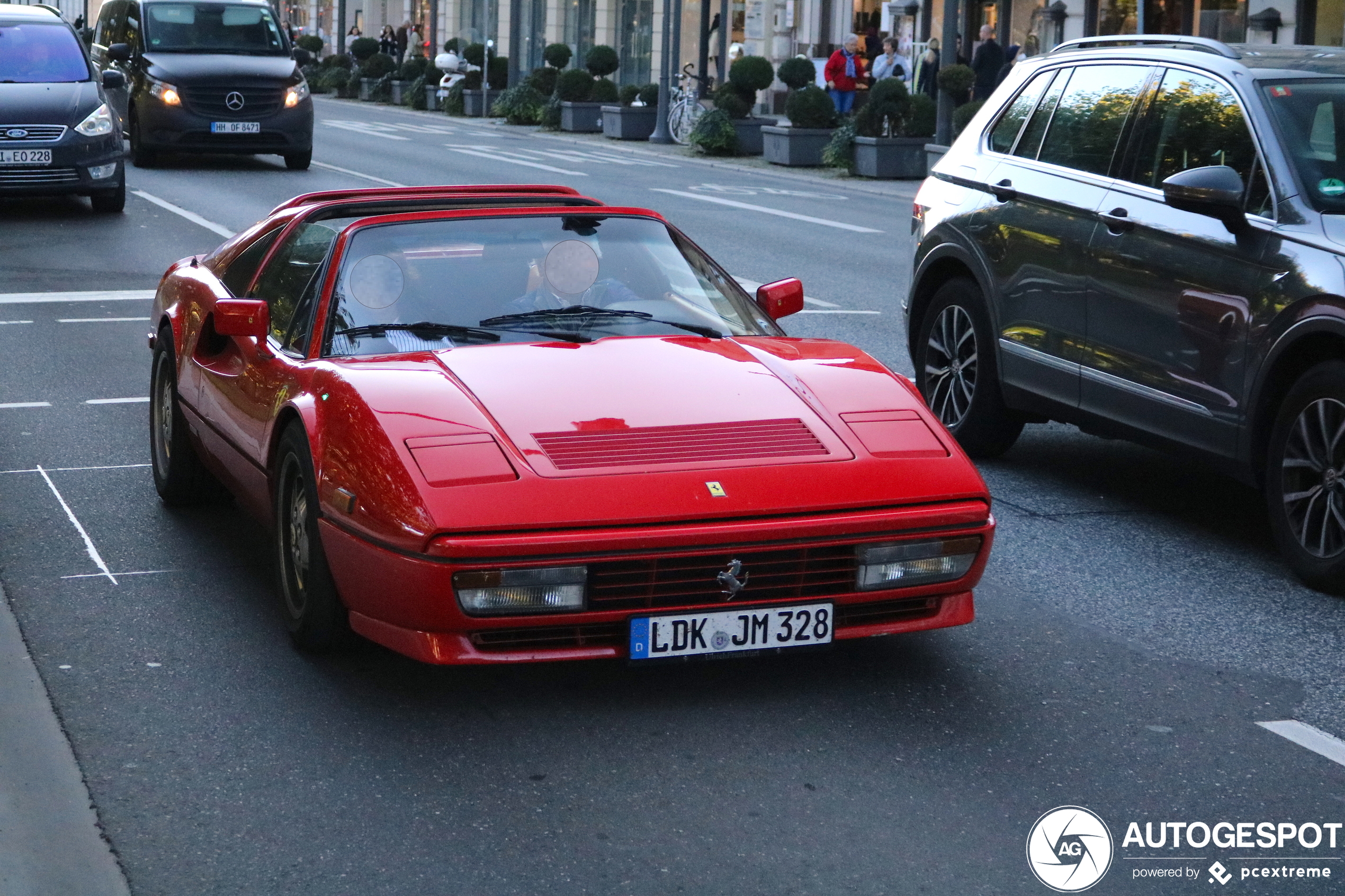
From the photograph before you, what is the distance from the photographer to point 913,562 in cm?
479

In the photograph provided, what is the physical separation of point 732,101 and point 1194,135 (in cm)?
2492

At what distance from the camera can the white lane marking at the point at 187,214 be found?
16516 mm

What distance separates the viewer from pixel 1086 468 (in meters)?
7.93

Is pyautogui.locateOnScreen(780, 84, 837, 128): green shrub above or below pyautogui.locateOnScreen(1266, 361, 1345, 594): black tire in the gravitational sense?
above

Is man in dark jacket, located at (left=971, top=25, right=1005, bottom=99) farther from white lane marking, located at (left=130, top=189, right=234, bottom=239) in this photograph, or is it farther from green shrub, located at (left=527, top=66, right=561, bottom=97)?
green shrub, located at (left=527, top=66, right=561, bottom=97)

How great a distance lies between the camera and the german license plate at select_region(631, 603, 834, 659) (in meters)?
4.55

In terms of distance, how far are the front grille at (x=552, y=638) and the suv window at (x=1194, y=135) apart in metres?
2.95

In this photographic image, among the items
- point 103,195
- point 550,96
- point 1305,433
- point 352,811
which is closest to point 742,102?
point 550,96

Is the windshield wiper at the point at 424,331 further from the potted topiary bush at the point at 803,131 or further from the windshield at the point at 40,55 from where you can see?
the potted topiary bush at the point at 803,131

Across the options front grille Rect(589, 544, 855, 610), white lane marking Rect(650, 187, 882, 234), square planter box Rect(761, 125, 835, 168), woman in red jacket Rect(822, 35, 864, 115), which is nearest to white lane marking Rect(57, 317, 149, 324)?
front grille Rect(589, 544, 855, 610)

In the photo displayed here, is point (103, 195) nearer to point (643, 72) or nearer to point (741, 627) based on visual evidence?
point (741, 627)

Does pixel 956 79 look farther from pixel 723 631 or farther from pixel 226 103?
pixel 723 631

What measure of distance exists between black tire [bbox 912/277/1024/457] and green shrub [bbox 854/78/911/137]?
18885 mm

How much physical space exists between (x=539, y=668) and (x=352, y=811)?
1.05m
